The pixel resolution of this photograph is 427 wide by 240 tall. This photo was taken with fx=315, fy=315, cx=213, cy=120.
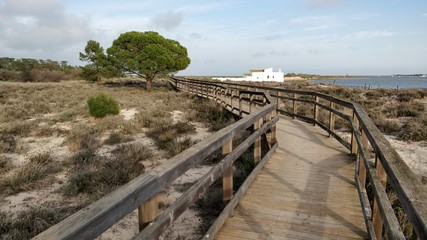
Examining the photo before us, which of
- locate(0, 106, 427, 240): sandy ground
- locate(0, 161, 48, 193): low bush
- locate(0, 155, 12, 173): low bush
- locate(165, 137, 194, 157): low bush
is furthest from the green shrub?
locate(0, 161, 48, 193): low bush

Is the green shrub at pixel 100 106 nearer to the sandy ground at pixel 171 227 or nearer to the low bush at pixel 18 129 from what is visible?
the low bush at pixel 18 129

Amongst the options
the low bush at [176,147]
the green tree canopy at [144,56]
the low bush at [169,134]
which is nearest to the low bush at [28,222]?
the low bush at [176,147]

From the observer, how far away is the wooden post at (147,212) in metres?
2.08

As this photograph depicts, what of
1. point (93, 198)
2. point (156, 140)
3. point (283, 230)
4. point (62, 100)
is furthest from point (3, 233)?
point (62, 100)

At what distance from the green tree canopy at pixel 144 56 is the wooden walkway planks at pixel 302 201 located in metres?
24.4

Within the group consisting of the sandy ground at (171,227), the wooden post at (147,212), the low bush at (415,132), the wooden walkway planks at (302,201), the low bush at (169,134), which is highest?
the wooden post at (147,212)

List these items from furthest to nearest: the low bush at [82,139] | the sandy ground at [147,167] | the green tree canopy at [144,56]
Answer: the green tree canopy at [144,56], the low bush at [82,139], the sandy ground at [147,167]

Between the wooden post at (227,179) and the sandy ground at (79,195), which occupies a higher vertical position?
the wooden post at (227,179)

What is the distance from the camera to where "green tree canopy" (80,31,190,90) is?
2909 centimetres

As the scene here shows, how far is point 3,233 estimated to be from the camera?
472cm

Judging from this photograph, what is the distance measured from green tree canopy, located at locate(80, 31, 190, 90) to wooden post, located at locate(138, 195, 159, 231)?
90.5ft

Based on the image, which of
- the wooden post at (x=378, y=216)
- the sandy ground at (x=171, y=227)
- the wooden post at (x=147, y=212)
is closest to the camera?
the wooden post at (x=147, y=212)

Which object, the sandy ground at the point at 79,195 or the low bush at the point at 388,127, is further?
the low bush at the point at 388,127

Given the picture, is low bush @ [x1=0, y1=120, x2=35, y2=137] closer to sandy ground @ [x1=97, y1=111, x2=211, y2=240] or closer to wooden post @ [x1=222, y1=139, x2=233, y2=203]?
sandy ground @ [x1=97, y1=111, x2=211, y2=240]
